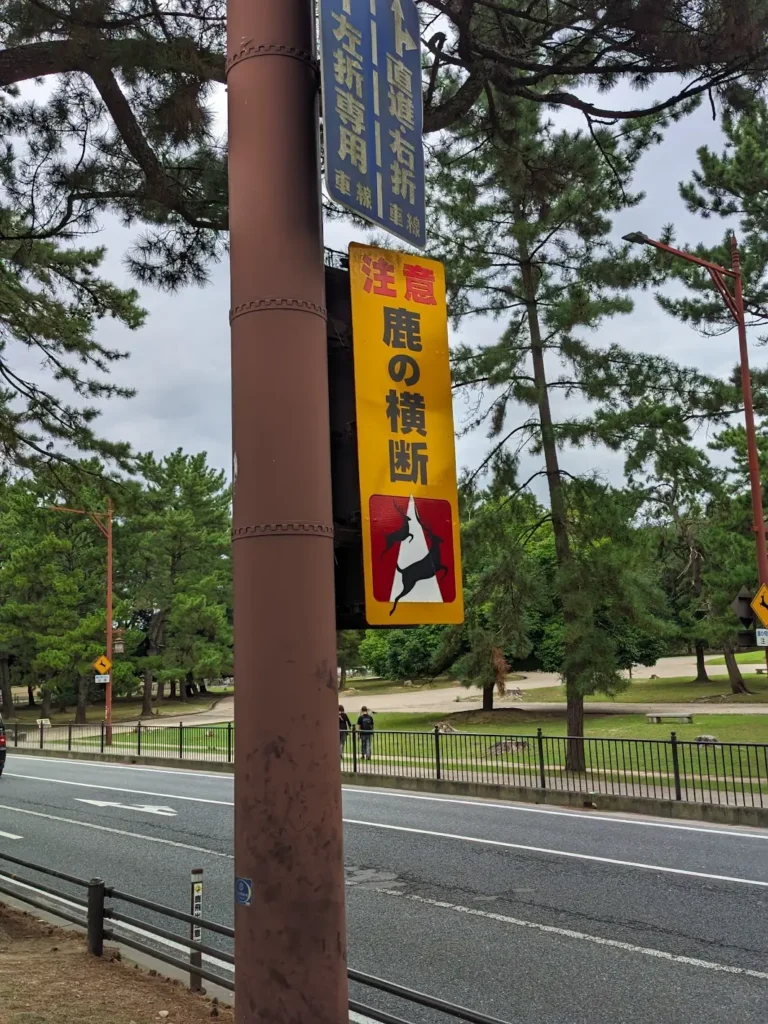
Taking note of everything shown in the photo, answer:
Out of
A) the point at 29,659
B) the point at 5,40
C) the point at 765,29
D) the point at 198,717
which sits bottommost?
the point at 198,717

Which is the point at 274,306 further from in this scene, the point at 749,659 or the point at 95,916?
the point at 749,659

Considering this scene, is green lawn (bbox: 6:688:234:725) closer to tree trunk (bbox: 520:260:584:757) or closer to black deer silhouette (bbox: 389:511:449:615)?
tree trunk (bbox: 520:260:584:757)

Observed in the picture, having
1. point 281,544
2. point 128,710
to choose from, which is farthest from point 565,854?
point 128,710

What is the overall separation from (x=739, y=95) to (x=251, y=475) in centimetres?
618

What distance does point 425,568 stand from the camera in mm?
3277

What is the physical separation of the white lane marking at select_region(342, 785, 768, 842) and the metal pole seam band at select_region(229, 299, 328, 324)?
1089 centimetres

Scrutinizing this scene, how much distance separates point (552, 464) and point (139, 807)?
35.0 ft

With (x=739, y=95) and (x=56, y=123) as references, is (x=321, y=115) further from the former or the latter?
(x=56, y=123)

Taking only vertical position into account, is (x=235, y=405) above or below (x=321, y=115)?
below

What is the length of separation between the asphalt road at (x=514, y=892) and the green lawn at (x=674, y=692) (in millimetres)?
25385

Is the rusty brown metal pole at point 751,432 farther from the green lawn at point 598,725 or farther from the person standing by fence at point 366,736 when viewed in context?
the person standing by fence at point 366,736

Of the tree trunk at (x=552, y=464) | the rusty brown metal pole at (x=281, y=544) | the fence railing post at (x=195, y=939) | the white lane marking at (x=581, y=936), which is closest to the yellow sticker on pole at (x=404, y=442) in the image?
the rusty brown metal pole at (x=281, y=544)

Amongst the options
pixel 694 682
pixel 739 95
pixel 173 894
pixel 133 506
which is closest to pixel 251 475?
pixel 739 95

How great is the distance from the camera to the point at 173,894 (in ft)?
29.5
